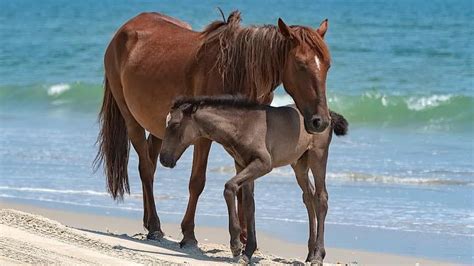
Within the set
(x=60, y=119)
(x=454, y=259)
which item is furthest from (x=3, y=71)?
(x=454, y=259)

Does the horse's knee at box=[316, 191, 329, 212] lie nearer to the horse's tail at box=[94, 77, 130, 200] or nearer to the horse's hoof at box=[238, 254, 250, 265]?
the horse's hoof at box=[238, 254, 250, 265]

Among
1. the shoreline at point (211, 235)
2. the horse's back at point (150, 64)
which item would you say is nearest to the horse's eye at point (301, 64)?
the horse's back at point (150, 64)

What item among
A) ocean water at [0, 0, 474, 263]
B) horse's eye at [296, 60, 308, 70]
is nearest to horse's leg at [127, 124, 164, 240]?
ocean water at [0, 0, 474, 263]

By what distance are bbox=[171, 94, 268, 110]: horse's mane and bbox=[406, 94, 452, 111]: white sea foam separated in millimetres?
12023

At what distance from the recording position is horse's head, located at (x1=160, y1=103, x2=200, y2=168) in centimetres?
649

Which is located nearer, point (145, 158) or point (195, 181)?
point (195, 181)

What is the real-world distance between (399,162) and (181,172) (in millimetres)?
2636

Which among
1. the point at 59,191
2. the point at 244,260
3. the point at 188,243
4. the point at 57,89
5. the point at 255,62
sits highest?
the point at 255,62

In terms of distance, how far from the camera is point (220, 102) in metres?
6.61

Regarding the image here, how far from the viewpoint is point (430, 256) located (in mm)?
8078

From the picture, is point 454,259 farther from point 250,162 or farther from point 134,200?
point 134,200

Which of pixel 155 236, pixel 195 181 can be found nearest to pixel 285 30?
pixel 195 181

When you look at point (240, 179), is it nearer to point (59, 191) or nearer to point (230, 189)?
point (230, 189)

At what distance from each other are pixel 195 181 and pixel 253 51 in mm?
1010
